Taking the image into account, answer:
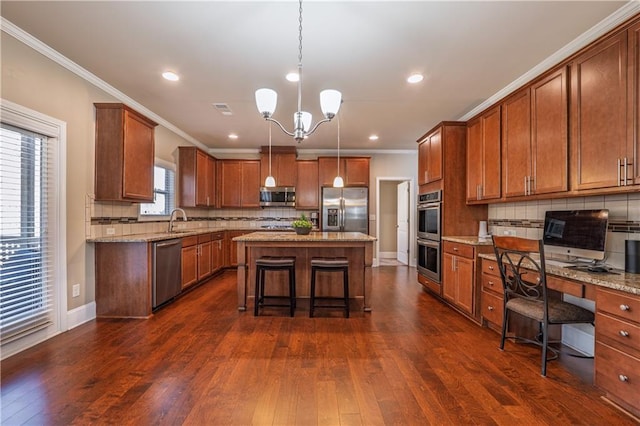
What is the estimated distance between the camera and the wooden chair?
211 centimetres

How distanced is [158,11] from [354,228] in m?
4.68

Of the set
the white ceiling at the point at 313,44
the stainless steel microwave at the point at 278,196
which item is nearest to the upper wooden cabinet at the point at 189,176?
the stainless steel microwave at the point at 278,196

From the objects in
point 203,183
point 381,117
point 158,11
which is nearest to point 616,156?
point 381,117

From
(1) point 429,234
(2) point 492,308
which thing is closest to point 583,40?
(2) point 492,308

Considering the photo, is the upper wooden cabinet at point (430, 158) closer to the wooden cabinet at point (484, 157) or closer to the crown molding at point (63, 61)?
the wooden cabinet at point (484, 157)

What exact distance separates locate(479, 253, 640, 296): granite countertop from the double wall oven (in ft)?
5.57

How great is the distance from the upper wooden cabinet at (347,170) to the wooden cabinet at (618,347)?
4.50 meters

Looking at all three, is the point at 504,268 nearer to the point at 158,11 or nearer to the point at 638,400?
the point at 638,400

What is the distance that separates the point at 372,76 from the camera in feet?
10.3

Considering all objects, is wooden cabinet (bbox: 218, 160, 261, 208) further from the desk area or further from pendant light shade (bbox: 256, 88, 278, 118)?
the desk area

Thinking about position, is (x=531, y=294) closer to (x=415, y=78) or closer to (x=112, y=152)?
(x=415, y=78)

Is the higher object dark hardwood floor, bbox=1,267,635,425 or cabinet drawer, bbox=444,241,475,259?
cabinet drawer, bbox=444,241,475,259

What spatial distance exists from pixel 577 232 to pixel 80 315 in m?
4.75

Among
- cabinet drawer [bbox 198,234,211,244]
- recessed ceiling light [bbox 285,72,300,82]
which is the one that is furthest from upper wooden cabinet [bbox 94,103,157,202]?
recessed ceiling light [bbox 285,72,300,82]
